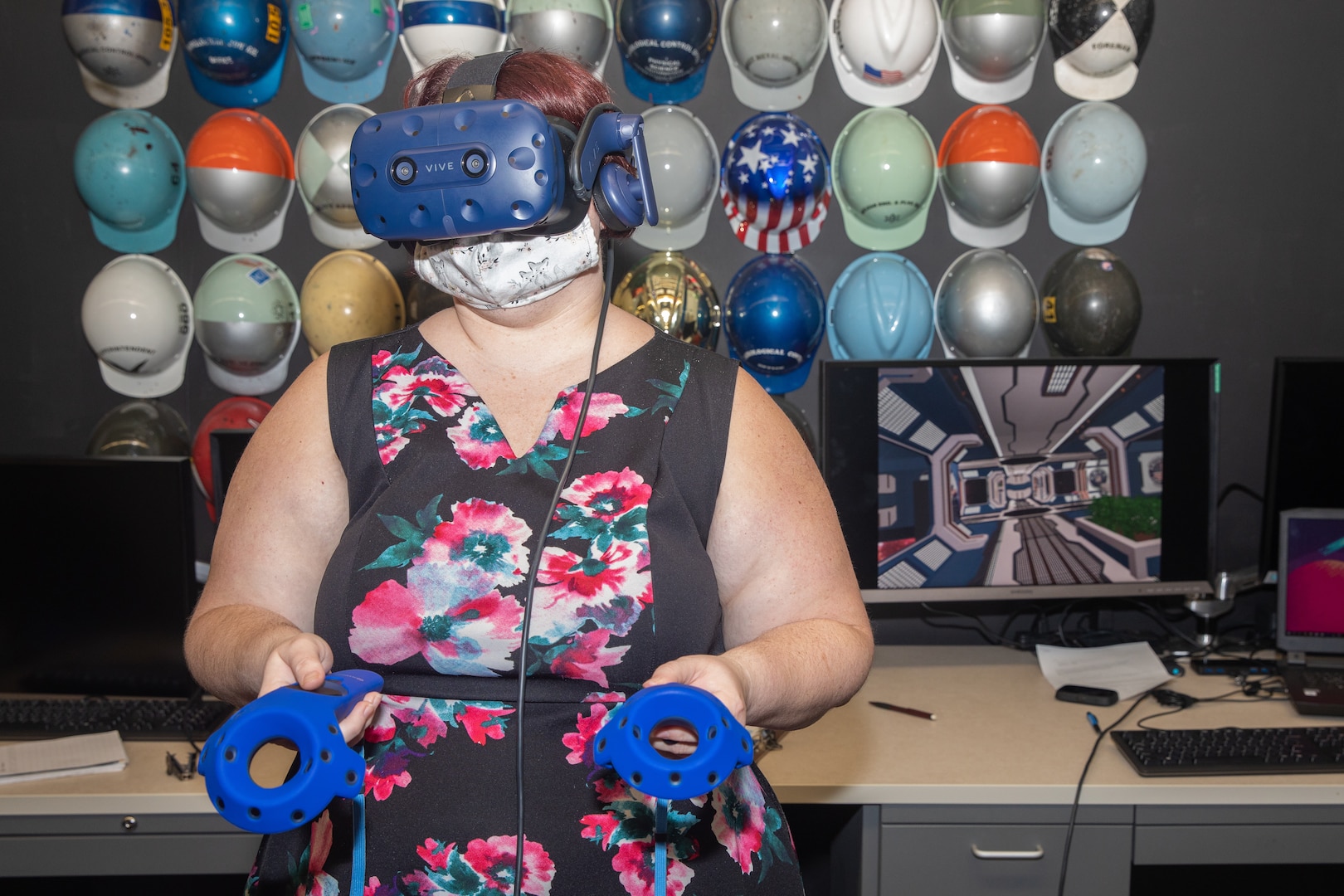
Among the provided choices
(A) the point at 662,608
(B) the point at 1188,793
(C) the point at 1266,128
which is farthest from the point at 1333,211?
(A) the point at 662,608

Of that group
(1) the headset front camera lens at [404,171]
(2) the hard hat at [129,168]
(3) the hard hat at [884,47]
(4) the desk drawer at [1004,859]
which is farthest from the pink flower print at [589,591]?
(2) the hard hat at [129,168]

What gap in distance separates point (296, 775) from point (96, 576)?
4.33 feet

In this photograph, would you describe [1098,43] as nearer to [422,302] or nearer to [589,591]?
[422,302]

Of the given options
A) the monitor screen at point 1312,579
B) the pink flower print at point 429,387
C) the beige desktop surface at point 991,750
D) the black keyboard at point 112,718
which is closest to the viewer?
the pink flower print at point 429,387

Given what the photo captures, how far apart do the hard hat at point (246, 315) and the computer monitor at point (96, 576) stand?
0.33m

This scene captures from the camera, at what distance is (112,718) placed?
1.64 meters

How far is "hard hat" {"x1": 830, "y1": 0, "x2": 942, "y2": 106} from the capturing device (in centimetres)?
190

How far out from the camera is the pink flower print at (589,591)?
833mm

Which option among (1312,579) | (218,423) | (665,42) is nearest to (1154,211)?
(1312,579)

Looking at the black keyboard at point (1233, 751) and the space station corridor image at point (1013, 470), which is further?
the space station corridor image at point (1013, 470)

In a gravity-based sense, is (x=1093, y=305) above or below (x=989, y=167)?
below

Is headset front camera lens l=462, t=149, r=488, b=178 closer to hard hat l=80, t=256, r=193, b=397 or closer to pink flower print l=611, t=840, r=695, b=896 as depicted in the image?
pink flower print l=611, t=840, r=695, b=896

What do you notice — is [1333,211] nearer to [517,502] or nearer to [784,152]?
[784,152]

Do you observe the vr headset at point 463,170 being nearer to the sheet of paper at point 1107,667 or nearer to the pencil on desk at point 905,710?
the pencil on desk at point 905,710
